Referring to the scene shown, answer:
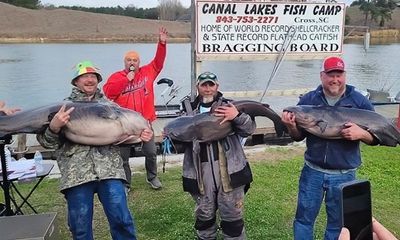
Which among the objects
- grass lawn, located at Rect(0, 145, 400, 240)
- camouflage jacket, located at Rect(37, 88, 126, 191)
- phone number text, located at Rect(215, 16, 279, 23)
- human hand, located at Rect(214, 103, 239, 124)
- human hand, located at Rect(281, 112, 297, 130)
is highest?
phone number text, located at Rect(215, 16, 279, 23)

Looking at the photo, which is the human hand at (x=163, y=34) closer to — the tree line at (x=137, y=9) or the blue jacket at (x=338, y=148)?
the blue jacket at (x=338, y=148)

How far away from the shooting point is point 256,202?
5.12 metres

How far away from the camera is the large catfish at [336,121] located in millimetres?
3361

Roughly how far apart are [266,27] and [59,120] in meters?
4.75

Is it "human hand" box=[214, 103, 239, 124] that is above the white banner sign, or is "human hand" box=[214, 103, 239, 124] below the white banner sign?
below

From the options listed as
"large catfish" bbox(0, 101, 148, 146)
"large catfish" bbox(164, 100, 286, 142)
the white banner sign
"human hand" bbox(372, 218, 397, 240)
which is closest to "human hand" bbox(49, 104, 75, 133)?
"large catfish" bbox(0, 101, 148, 146)

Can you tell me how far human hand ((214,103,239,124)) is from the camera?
329 centimetres

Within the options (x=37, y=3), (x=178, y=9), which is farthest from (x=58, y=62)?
(x=37, y=3)

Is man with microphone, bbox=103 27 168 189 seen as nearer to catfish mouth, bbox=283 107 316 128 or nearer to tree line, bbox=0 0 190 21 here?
catfish mouth, bbox=283 107 316 128

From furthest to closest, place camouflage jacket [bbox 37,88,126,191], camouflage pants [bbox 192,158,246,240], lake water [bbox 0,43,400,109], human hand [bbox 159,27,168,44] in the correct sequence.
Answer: lake water [bbox 0,43,400,109] < human hand [bbox 159,27,168,44] < camouflage pants [bbox 192,158,246,240] < camouflage jacket [bbox 37,88,126,191]

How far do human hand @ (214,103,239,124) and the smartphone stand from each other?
1.34m

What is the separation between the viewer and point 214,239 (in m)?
3.68

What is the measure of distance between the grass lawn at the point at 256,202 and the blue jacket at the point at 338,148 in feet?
3.67

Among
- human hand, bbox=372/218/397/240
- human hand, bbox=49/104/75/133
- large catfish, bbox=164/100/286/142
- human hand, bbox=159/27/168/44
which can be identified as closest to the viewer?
human hand, bbox=372/218/397/240
